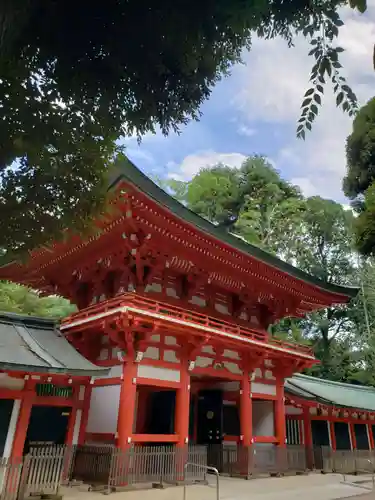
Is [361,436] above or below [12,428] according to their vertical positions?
above

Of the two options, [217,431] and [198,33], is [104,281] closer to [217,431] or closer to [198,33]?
[217,431]

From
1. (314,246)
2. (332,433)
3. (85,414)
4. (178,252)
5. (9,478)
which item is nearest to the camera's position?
(9,478)

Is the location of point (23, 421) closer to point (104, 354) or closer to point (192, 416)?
point (104, 354)

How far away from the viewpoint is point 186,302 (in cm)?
1287

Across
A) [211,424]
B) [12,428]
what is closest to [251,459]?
[211,424]

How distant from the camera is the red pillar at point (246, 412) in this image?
42.5ft

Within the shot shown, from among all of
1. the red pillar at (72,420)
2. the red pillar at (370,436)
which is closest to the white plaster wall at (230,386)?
the red pillar at (72,420)

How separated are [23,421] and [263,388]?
870 cm

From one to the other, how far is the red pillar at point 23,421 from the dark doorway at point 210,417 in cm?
675

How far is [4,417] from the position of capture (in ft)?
29.3

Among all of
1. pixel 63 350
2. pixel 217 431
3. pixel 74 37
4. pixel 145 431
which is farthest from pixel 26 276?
pixel 74 37

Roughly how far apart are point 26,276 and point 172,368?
6.31m

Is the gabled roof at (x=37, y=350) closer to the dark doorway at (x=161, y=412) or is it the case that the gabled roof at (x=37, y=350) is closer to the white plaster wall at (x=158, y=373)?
the white plaster wall at (x=158, y=373)

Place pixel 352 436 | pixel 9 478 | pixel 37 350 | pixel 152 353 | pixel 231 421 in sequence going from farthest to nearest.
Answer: pixel 352 436, pixel 231 421, pixel 152 353, pixel 37 350, pixel 9 478
